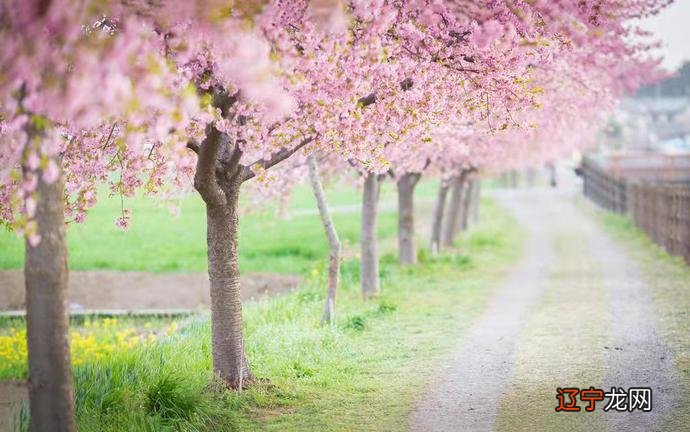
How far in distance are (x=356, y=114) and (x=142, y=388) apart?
4.13m

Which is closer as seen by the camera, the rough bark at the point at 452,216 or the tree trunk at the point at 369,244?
the tree trunk at the point at 369,244

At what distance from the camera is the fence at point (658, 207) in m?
22.0

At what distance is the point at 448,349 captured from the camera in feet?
42.1

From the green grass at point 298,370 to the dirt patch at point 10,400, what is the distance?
754mm

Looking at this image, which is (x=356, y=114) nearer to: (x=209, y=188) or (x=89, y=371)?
(x=209, y=188)

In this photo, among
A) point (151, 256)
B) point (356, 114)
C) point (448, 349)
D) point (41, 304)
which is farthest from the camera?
point (151, 256)

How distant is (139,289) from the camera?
78.4 ft

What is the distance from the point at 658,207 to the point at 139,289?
16.1 metres

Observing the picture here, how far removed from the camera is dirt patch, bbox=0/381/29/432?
9.36 m

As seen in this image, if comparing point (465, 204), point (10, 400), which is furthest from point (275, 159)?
point (465, 204)

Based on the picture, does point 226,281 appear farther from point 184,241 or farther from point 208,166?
point 184,241

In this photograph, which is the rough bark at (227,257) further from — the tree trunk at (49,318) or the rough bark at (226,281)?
the tree trunk at (49,318)

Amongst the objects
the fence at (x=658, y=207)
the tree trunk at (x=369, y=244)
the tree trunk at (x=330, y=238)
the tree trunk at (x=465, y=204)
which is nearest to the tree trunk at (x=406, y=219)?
the tree trunk at (x=369, y=244)

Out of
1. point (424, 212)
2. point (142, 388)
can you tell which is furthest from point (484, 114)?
point (424, 212)
